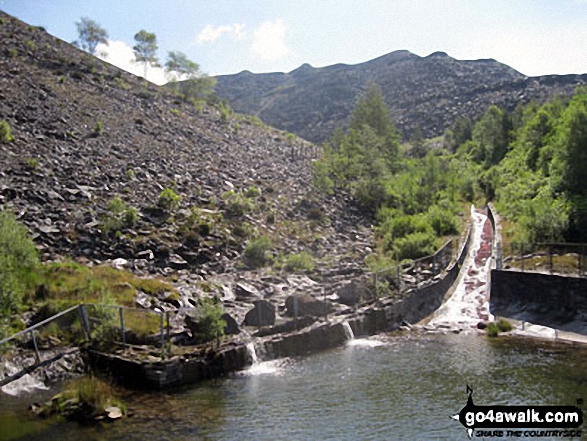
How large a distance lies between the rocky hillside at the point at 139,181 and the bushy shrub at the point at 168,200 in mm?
103

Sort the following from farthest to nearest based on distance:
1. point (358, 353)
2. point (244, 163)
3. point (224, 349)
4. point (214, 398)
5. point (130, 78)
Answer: point (130, 78) < point (244, 163) < point (358, 353) < point (224, 349) < point (214, 398)

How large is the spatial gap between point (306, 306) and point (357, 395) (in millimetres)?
8008

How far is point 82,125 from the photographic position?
45562 mm

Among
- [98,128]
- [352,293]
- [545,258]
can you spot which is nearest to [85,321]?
[352,293]

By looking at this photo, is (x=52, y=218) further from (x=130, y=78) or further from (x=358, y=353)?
(x=130, y=78)

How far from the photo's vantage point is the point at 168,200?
35250 mm

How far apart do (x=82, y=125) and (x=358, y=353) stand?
34309mm

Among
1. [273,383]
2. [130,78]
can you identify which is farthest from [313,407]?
[130,78]

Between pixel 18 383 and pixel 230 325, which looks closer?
pixel 18 383

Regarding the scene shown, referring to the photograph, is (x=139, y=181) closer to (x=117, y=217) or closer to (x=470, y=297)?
(x=117, y=217)

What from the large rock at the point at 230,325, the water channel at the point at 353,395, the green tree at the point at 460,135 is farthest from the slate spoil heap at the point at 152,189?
the green tree at the point at 460,135

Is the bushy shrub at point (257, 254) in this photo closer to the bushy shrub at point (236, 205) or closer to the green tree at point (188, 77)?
the bushy shrub at point (236, 205)

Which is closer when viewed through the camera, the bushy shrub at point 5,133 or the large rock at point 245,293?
the large rock at point 245,293

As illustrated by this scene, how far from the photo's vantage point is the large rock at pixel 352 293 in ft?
86.2
